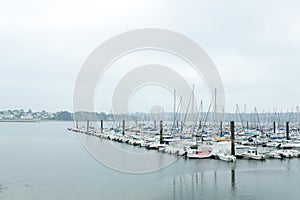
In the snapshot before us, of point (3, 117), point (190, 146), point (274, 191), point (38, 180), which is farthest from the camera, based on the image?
point (3, 117)

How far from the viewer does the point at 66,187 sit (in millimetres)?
18359

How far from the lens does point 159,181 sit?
19875mm

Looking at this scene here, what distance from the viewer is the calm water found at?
16688 millimetres

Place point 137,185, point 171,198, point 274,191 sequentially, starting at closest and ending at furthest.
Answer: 1. point 171,198
2. point 274,191
3. point 137,185

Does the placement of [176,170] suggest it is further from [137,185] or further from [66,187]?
[66,187]

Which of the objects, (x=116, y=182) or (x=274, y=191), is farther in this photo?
(x=116, y=182)

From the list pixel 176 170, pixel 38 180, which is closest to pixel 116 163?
pixel 176 170

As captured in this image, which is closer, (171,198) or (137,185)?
(171,198)

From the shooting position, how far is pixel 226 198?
52.7ft

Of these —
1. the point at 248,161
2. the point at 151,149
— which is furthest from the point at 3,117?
the point at 248,161

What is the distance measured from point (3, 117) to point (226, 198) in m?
205

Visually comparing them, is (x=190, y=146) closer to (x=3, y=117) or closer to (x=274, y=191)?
(x=274, y=191)

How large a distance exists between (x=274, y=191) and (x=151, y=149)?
19.9 m

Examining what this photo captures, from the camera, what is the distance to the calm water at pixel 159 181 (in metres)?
16.7
